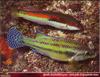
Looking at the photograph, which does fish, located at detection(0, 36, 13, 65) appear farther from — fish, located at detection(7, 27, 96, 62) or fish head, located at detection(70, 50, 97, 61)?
fish head, located at detection(70, 50, 97, 61)

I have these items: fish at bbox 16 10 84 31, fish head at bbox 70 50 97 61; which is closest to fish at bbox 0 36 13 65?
fish at bbox 16 10 84 31

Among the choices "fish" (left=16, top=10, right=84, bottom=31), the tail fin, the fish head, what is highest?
"fish" (left=16, top=10, right=84, bottom=31)

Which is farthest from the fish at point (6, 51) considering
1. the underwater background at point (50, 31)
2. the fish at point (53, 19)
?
the fish at point (53, 19)

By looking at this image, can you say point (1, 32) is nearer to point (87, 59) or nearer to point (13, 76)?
point (13, 76)

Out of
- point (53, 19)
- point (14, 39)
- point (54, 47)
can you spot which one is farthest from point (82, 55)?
point (14, 39)

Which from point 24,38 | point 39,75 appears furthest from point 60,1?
point 39,75

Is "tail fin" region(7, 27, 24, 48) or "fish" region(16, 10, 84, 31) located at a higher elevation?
"fish" region(16, 10, 84, 31)
